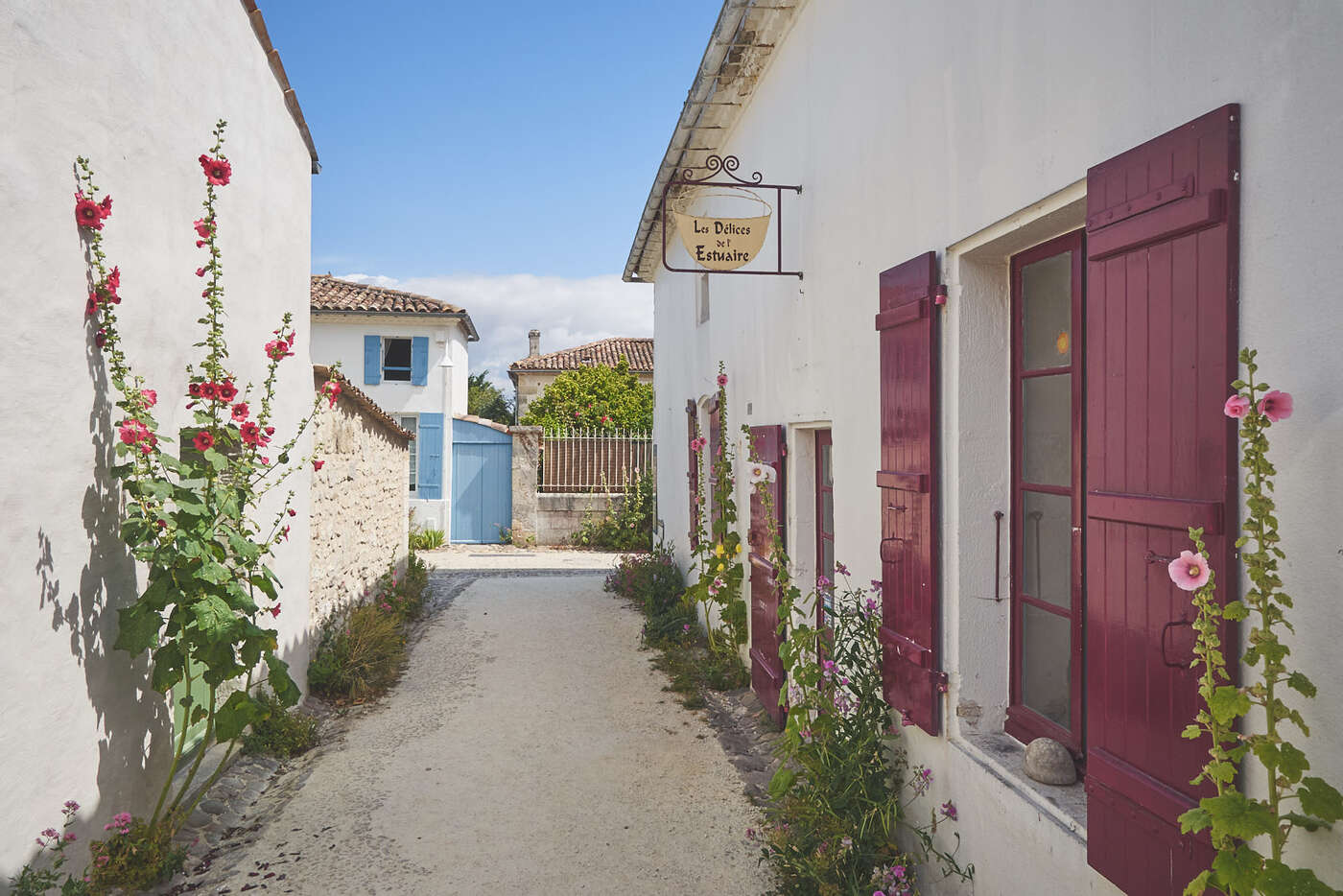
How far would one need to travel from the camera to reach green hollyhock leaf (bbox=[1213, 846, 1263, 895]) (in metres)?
1.69

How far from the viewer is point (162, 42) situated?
162 inches

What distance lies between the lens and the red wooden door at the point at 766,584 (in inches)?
226

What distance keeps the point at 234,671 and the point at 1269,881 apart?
12.2ft

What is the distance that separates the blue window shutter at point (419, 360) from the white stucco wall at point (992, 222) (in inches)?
517

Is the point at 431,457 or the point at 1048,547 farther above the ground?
the point at 431,457

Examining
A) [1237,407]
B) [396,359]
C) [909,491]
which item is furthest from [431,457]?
[1237,407]

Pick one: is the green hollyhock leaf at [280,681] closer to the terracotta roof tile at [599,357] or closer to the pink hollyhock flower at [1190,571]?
the pink hollyhock flower at [1190,571]

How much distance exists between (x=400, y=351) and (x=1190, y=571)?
1837 centimetres

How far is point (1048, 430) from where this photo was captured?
3.13m

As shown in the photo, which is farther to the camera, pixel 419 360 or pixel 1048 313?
pixel 419 360

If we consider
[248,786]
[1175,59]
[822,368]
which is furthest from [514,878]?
[1175,59]

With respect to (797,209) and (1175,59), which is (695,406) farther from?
(1175,59)

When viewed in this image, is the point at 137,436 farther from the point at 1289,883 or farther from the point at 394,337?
the point at 394,337

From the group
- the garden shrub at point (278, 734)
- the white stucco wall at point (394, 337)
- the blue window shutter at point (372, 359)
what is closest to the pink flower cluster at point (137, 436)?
the garden shrub at point (278, 734)
